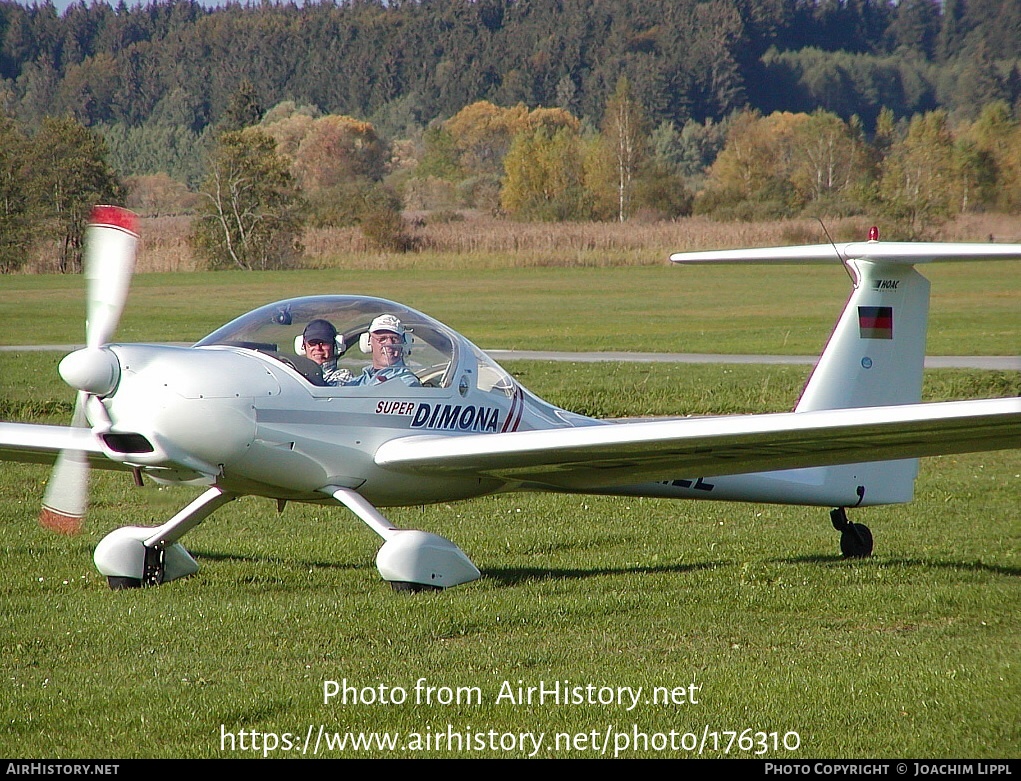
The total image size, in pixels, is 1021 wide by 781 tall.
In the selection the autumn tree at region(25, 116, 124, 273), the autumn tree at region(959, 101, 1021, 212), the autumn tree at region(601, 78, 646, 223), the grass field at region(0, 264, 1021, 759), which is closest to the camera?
the grass field at region(0, 264, 1021, 759)

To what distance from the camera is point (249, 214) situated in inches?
2486

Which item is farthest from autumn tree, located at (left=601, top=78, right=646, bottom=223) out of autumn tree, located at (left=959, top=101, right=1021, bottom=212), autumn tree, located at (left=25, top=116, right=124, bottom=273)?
autumn tree, located at (left=25, top=116, right=124, bottom=273)

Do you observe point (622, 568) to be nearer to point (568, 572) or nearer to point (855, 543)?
point (568, 572)

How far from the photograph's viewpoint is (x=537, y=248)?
6438cm

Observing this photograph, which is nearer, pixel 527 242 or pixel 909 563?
pixel 909 563

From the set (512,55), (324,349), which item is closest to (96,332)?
(324,349)

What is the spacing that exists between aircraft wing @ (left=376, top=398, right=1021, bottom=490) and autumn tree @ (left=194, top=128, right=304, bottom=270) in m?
55.3

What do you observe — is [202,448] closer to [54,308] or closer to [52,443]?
[52,443]

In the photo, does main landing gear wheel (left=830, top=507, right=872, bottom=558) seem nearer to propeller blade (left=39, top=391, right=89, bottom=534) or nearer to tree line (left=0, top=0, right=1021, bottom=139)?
propeller blade (left=39, top=391, right=89, bottom=534)

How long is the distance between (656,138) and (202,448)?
441 feet

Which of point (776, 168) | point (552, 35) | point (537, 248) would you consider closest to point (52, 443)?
point (537, 248)

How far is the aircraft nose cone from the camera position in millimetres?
6652

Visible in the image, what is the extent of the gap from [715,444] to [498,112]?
135566 millimetres
